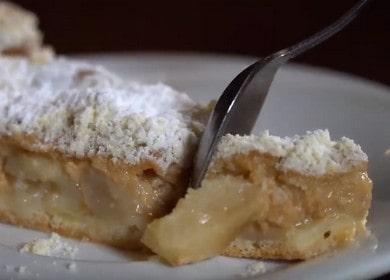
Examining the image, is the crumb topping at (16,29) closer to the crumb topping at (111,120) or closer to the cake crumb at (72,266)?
the crumb topping at (111,120)

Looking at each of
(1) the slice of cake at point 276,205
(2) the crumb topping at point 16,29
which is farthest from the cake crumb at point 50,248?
(2) the crumb topping at point 16,29

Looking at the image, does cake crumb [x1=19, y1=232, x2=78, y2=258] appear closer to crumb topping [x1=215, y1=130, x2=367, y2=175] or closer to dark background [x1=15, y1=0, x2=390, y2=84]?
crumb topping [x1=215, y1=130, x2=367, y2=175]

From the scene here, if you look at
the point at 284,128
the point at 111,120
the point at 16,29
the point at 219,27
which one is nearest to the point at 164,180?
the point at 111,120

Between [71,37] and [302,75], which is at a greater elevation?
[302,75]

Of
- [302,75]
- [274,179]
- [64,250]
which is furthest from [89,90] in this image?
[302,75]

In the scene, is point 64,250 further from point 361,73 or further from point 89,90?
point 361,73

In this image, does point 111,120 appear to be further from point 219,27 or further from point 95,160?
point 219,27
